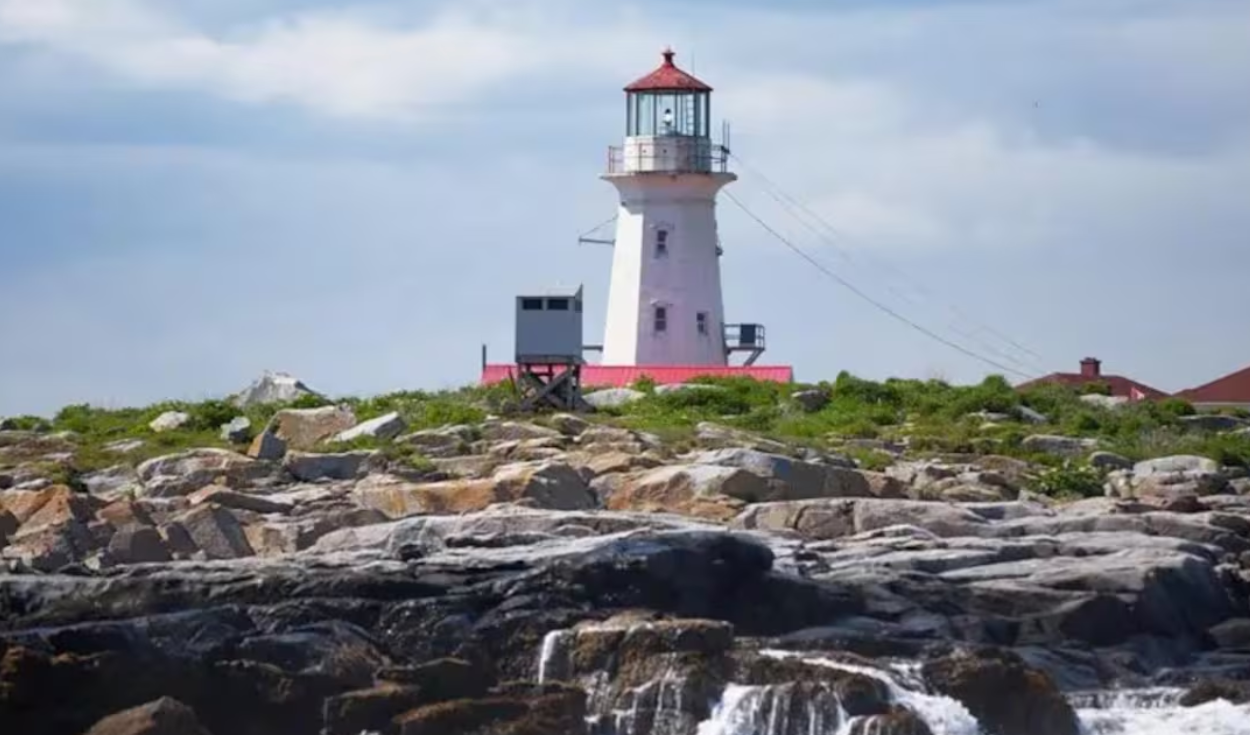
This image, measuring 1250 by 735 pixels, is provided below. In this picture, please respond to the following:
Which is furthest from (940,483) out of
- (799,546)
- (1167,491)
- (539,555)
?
(539,555)

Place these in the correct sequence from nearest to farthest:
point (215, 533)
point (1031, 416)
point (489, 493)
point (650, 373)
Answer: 1. point (215, 533)
2. point (489, 493)
3. point (1031, 416)
4. point (650, 373)

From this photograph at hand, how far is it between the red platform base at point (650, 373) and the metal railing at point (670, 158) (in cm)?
326

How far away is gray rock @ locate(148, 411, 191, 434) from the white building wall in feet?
33.9

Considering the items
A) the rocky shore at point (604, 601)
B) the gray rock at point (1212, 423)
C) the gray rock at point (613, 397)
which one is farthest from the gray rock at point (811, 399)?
the rocky shore at point (604, 601)

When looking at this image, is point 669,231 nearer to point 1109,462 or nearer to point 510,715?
point 1109,462

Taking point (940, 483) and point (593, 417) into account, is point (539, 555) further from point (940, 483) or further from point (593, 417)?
point (593, 417)

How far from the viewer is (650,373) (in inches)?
1908

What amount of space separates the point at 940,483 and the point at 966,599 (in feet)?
20.5

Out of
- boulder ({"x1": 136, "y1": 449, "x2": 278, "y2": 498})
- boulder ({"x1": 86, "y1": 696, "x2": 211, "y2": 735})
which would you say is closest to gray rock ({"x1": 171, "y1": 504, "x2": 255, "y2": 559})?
boulder ({"x1": 136, "y1": 449, "x2": 278, "y2": 498})

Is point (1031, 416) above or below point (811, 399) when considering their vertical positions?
below

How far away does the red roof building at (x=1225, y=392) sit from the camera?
180ft

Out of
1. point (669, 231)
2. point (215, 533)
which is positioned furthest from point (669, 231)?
point (215, 533)

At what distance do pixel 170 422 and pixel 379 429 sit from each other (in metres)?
3.88

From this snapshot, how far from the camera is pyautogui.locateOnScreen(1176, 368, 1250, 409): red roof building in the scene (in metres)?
54.9
